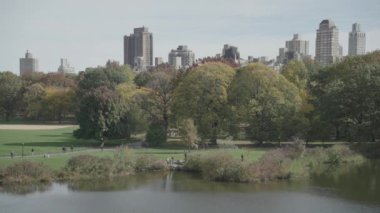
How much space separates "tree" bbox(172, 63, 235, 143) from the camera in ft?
190

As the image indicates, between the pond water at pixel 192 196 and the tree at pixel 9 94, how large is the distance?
69.4 meters

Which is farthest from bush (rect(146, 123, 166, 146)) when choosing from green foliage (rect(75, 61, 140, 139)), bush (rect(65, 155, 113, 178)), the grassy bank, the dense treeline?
bush (rect(65, 155, 113, 178))

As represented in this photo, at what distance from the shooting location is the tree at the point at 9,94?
10475cm

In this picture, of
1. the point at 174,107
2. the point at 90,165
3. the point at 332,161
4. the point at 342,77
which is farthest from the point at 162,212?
the point at 342,77

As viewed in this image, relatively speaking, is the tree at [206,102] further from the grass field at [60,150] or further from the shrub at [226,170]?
the shrub at [226,170]

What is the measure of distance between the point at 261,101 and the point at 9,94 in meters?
63.7

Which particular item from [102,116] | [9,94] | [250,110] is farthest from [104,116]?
[9,94]

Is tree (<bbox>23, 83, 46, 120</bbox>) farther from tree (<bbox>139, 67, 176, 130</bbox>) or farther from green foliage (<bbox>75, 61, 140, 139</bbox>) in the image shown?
green foliage (<bbox>75, 61, 140, 139</bbox>)

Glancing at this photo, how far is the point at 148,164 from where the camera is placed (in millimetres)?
45344

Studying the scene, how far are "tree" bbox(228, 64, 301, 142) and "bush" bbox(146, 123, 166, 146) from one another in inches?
300

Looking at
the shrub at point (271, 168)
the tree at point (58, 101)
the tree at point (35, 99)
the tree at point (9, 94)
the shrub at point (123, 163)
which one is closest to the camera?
the shrub at point (271, 168)

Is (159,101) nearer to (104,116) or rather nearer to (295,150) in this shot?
(104,116)

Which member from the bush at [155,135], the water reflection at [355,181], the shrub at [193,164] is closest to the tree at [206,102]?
the bush at [155,135]

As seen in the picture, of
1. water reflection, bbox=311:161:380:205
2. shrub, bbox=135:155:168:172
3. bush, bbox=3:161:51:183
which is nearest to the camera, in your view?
water reflection, bbox=311:161:380:205
